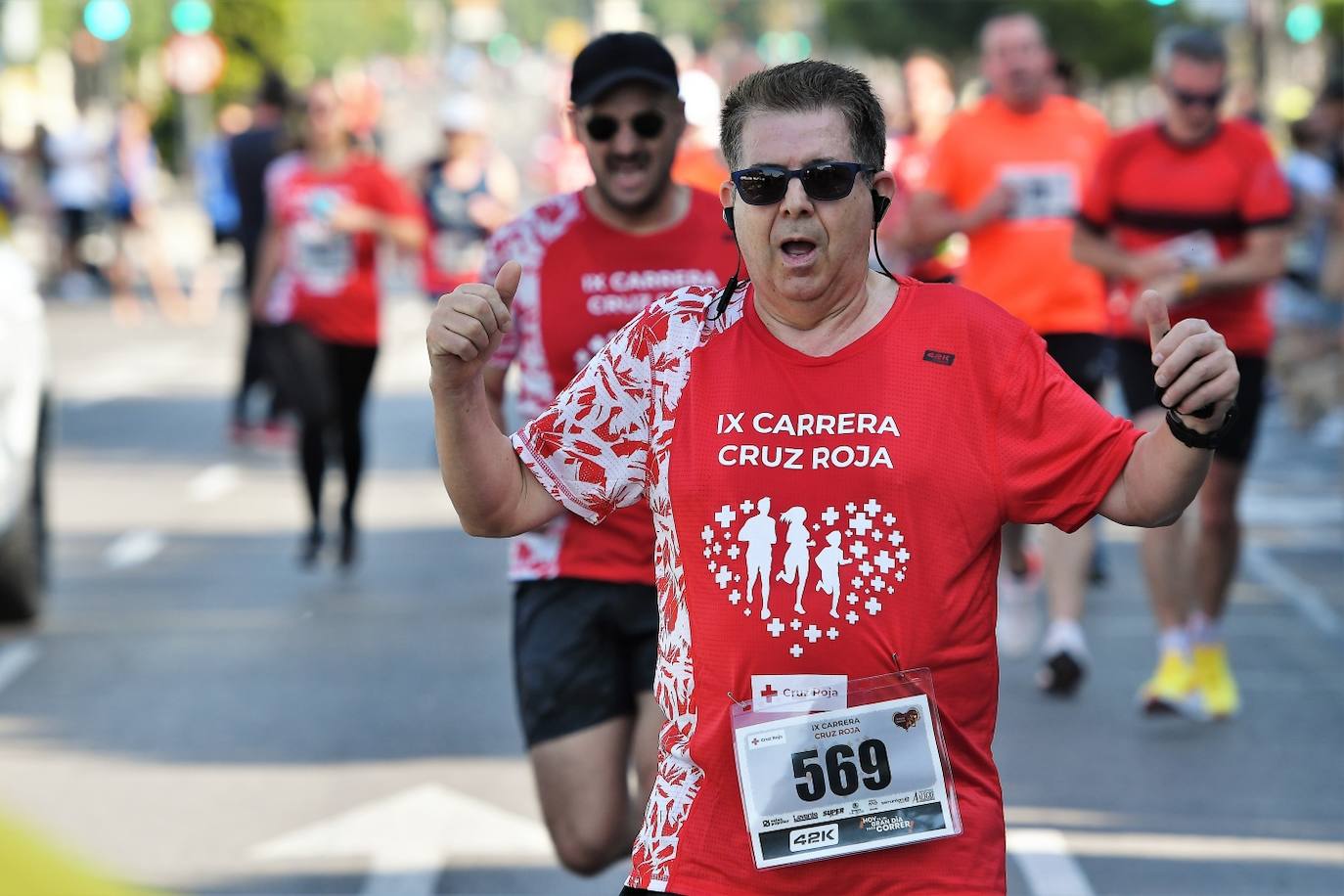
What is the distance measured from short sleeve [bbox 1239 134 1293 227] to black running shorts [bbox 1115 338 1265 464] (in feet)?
1.58

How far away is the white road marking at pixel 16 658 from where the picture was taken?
9148 mm

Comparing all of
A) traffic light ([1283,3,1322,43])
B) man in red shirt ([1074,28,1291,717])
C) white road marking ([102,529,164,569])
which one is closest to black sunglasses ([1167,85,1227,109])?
man in red shirt ([1074,28,1291,717])

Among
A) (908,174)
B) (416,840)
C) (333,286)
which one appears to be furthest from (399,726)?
(908,174)

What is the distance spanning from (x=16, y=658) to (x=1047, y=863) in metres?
4.74

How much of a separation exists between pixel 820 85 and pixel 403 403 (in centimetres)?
1496

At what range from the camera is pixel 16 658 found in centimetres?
952

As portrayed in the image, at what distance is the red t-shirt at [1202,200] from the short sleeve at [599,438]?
14.7 feet

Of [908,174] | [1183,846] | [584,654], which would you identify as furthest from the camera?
[908,174]

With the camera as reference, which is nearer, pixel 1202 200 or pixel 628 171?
pixel 628 171

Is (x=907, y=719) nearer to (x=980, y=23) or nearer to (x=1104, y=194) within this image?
(x=1104, y=194)

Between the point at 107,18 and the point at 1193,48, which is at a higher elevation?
the point at 107,18

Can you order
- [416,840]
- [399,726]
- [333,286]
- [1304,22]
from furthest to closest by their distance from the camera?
[1304,22], [333,286], [399,726], [416,840]

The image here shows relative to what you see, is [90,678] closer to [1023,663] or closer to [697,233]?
[1023,663]

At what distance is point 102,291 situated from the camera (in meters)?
30.1
